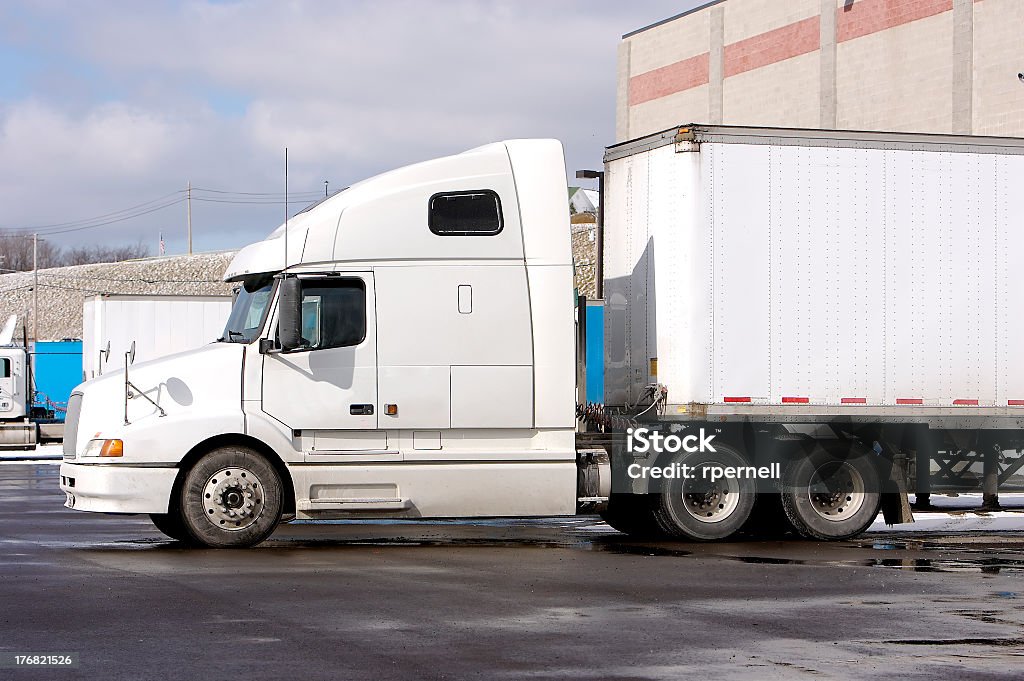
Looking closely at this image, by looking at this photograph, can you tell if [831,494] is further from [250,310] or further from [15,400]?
[15,400]

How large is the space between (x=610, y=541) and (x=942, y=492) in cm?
354

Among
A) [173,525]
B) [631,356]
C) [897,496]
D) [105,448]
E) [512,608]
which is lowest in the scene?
[512,608]

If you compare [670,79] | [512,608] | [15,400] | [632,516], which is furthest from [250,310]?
[670,79]

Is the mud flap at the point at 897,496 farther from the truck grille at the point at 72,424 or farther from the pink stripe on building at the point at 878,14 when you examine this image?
the pink stripe on building at the point at 878,14

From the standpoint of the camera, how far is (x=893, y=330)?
1373 cm

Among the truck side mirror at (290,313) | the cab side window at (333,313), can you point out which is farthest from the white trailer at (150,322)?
the truck side mirror at (290,313)

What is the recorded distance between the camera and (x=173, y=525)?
13305 millimetres

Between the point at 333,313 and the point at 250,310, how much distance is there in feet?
3.10

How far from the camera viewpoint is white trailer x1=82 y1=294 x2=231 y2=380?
29.7m

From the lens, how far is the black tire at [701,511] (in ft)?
45.4

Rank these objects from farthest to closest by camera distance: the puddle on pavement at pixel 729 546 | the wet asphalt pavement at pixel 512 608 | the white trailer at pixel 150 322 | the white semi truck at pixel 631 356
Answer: the white trailer at pixel 150 322 → the white semi truck at pixel 631 356 → the puddle on pavement at pixel 729 546 → the wet asphalt pavement at pixel 512 608

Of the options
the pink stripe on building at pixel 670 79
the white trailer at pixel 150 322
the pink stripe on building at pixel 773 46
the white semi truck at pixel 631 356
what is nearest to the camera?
the white semi truck at pixel 631 356

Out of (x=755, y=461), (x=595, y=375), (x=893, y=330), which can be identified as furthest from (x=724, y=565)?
(x=595, y=375)

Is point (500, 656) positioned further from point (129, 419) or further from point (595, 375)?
point (595, 375)
